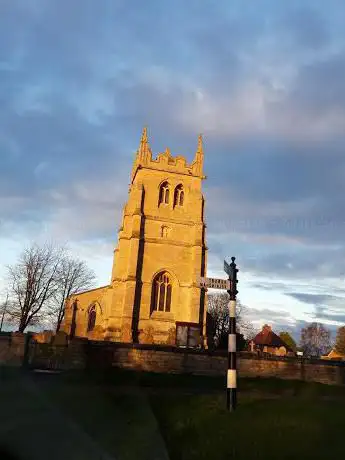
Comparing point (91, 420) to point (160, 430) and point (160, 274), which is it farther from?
point (160, 274)

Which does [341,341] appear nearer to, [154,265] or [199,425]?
[154,265]

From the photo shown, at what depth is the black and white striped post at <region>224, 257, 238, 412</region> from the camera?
9.16 meters

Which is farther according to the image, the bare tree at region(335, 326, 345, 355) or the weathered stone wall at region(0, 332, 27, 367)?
the bare tree at region(335, 326, 345, 355)

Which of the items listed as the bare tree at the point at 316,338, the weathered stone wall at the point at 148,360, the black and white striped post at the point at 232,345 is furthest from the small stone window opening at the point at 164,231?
the bare tree at the point at 316,338

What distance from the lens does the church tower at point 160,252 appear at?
39.7 metres

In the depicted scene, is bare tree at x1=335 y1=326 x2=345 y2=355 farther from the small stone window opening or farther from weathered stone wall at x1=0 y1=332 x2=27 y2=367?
weathered stone wall at x1=0 y1=332 x2=27 y2=367

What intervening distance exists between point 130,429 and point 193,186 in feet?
129

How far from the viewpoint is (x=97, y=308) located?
45062 mm

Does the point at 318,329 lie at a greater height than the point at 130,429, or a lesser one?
greater

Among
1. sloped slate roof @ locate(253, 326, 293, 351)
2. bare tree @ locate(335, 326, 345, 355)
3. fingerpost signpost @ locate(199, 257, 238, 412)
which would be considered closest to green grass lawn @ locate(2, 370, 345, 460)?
fingerpost signpost @ locate(199, 257, 238, 412)

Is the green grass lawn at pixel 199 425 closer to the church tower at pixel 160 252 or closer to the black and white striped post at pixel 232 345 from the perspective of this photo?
the black and white striped post at pixel 232 345

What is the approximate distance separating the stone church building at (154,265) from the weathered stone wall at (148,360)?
15331 mm

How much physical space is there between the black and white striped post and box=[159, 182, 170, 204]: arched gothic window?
114 feet

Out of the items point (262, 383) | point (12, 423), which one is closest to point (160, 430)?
point (12, 423)
